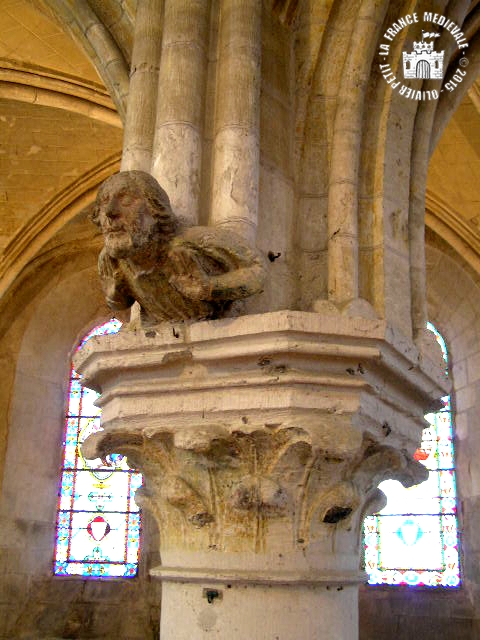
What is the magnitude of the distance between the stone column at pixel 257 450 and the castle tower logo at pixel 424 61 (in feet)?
4.70

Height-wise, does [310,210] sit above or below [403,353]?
above

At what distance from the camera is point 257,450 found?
2.71 metres

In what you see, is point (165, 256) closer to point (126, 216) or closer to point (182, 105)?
point (126, 216)

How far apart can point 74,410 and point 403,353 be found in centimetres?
793

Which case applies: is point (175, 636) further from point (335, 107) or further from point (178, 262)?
point (335, 107)

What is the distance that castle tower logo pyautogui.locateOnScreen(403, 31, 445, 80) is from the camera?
3600 mm

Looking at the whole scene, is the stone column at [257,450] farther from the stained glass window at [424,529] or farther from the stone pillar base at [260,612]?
the stained glass window at [424,529]

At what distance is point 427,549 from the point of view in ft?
29.0

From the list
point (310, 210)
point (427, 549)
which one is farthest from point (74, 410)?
point (310, 210)

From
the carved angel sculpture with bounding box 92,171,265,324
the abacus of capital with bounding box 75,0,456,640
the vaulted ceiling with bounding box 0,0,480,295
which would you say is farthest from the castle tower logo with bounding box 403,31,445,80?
the vaulted ceiling with bounding box 0,0,480,295

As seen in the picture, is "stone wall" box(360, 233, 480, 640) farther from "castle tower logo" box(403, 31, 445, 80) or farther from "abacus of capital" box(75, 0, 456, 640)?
"abacus of capital" box(75, 0, 456, 640)

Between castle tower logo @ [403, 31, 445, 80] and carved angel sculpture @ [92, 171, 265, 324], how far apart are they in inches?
53.7

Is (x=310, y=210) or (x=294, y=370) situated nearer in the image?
(x=294, y=370)

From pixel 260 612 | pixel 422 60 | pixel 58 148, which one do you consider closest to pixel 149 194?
pixel 260 612
